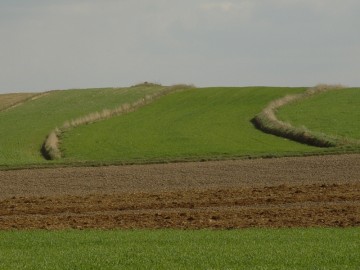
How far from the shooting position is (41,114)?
69.2m

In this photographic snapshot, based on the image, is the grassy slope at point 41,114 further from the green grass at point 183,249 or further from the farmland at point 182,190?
the green grass at point 183,249

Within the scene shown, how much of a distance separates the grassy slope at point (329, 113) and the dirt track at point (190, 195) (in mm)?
10382

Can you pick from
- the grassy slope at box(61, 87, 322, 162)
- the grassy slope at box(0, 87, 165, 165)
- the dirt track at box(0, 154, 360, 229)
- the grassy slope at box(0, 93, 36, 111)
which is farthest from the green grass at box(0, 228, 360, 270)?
the grassy slope at box(0, 93, 36, 111)

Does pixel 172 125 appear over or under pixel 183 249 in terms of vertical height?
over

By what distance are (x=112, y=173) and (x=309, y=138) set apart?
45.6 feet

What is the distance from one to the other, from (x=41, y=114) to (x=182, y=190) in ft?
128

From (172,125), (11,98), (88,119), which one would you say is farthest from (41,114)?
(172,125)

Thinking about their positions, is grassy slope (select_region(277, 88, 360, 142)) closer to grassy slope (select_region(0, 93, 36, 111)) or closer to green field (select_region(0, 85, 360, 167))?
green field (select_region(0, 85, 360, 167))

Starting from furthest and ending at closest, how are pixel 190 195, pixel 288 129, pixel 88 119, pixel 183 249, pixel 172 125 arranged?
pixel 88 119
pixel 172 125
pixel 288 129
pixel 190 195
pixel 183 249

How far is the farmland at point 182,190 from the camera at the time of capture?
17.0 metres

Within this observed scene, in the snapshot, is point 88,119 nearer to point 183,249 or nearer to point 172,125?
point 172,125

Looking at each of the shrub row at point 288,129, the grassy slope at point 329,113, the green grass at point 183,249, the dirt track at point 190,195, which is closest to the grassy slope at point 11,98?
the shrub row at point 288,129

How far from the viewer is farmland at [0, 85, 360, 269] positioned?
55.9 feet

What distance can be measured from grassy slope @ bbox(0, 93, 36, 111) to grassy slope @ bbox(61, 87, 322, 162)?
15.8 metres
